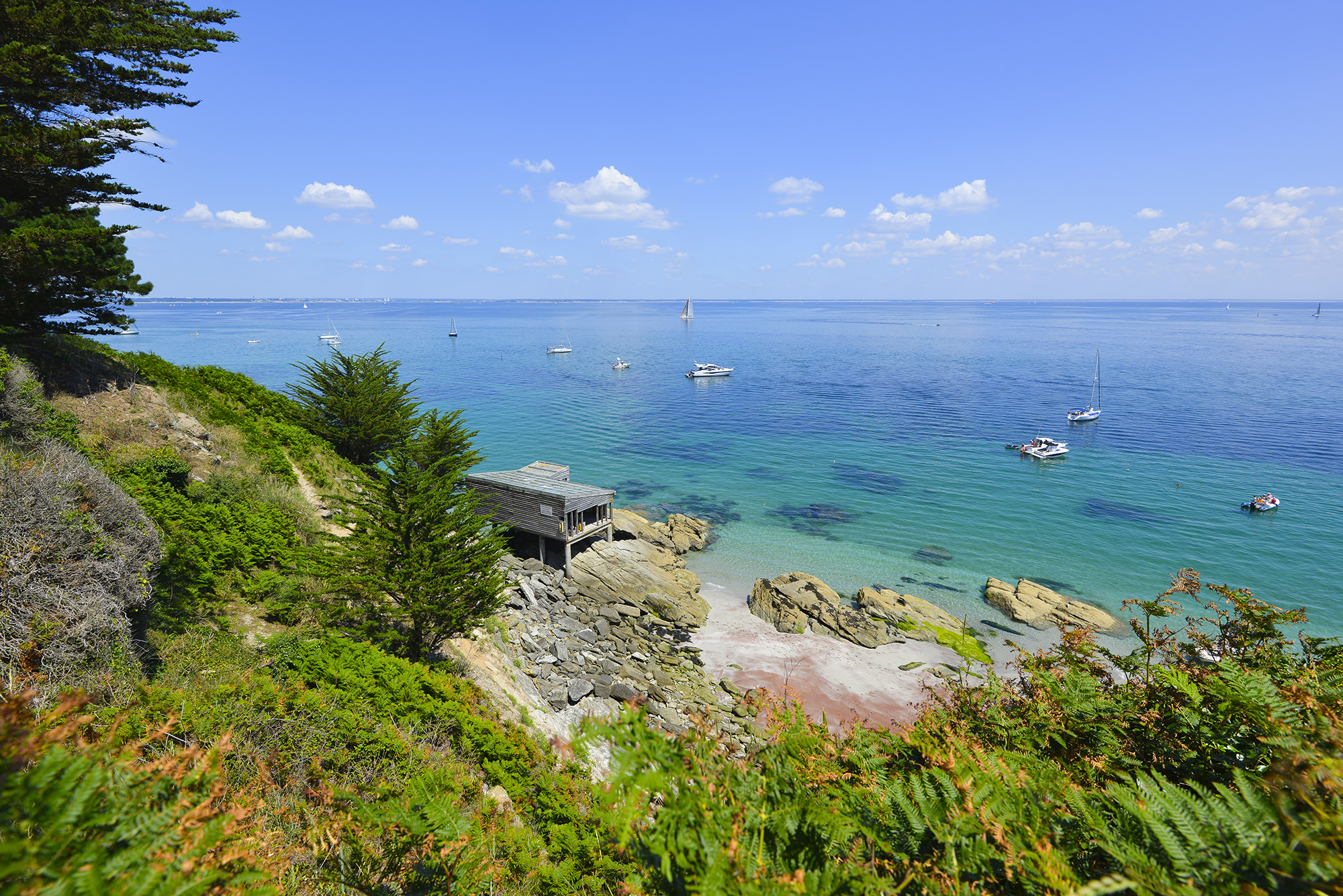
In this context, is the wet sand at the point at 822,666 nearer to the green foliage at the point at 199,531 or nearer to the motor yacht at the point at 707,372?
the green foliage at the point at 199,531

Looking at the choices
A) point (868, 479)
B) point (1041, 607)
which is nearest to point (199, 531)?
point (1041, 607)

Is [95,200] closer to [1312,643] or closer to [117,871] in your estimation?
[117,871]

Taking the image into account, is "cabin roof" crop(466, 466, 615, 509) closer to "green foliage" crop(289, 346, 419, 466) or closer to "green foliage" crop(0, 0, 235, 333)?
"green foliage" crop(289, 346, 419, 466)

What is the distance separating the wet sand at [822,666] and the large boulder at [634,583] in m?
1.11

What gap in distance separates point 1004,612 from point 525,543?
2151 cm

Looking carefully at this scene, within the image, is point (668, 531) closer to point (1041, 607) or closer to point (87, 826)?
point (1041, 607)

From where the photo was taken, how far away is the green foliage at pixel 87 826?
2.37 m

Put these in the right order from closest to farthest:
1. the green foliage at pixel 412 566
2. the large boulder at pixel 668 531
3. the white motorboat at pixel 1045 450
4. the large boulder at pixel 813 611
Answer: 1. the green foliage at pixel 412 566
2. the large boulder at pixel 813 611
3. the large boulder at pixel 668 531
4. the white motorboat at pixel 1045 450

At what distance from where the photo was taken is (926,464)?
4266cm

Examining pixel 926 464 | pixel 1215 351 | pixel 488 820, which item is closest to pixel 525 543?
pixel 488 820

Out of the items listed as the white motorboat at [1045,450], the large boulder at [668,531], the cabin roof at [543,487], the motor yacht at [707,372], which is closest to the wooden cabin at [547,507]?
the cabin roof at [543,487]

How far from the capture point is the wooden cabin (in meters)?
23.0

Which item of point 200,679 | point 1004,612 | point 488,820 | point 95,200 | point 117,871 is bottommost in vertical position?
point 1004,612

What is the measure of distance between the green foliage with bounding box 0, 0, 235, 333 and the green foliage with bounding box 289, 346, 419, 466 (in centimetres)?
867
